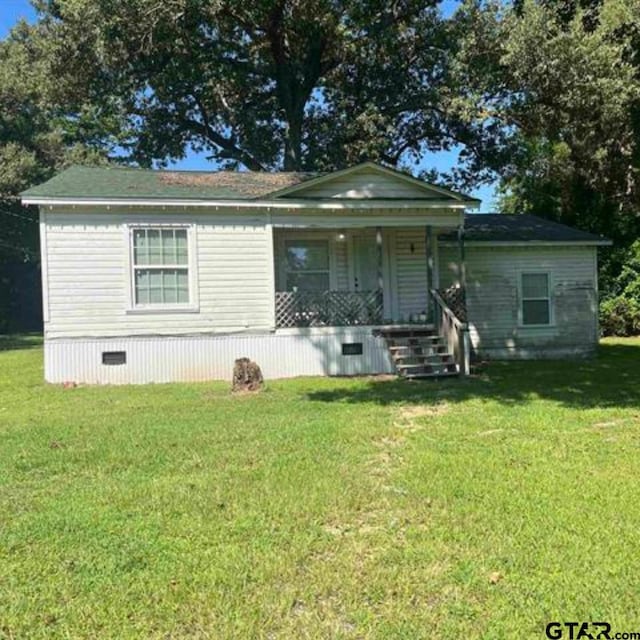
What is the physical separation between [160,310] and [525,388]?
23.2 feet

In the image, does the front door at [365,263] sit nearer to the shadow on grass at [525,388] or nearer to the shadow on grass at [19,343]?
the shadow on grass at [525,388]

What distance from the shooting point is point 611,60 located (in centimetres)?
1404

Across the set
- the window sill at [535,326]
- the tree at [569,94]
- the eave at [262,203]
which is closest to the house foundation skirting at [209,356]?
the eave at [262,203]

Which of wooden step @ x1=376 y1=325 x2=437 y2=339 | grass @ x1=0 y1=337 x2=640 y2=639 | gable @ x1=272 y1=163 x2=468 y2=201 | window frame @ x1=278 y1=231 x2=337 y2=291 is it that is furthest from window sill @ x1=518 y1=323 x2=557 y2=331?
grass @ x1=0 y1=337 x2=640 y2=639

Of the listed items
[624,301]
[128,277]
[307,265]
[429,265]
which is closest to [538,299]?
[429,265]

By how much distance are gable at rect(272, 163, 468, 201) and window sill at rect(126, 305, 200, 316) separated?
10.3 ft

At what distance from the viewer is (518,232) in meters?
16.4

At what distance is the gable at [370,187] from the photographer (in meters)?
13.1

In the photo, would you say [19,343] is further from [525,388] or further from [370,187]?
[525,388]

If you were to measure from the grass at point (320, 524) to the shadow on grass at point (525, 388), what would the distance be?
3.72 feet

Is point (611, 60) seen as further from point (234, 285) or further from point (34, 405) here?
point (34, 405)

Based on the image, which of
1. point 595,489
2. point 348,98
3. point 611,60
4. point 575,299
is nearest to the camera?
point 595,489

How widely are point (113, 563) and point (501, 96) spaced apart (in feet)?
53.1

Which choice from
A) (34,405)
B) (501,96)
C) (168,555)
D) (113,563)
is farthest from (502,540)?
(501,96)
